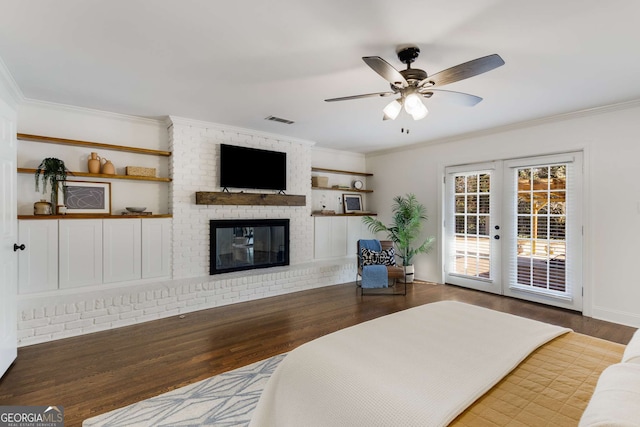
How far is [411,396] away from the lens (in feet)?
3.67

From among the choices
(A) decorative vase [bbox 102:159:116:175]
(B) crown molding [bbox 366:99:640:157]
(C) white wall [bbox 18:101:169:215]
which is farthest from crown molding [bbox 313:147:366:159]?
(A) decorative vase [bbox 102:159:116:175]

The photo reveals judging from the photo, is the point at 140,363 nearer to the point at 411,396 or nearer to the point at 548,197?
the point at 411,396

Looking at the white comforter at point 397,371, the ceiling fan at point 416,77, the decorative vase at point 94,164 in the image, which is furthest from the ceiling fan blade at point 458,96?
the decorative vase at point 94,164

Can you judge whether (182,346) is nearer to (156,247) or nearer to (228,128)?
(156,247)

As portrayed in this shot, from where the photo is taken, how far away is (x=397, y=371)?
1.29 meters

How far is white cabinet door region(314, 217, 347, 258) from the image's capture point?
556cm

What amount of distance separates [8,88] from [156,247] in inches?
81.1

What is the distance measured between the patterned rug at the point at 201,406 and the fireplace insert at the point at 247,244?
2.26 metres

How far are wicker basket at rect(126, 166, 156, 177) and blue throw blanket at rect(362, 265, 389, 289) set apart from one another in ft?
10.5

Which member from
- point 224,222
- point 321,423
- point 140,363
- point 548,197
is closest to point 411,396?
point 321,423

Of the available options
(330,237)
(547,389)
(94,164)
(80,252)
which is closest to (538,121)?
(330,237)

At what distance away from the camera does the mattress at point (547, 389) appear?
1.04m

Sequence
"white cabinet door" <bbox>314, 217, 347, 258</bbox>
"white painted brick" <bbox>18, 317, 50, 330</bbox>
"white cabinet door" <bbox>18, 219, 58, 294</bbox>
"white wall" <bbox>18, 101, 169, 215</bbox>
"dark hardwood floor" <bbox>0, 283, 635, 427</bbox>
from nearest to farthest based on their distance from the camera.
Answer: "dark hardwood floor" <bbox>0, 283, 635, 427</bbox> → "white painted brick" <bbox>18, 317, 50, 330</bbox> → "white cabinet door" <bbox>18, 219, 58, 294</bbox> → "white wall" <bbox>18, 101, 169, 215</bbox> → "white cabinet door" <bbox>314, 217, 347, 258</bbox>

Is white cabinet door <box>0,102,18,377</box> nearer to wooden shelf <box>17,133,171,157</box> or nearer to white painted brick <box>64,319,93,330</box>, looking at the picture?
white painted brick <box>64,319,93,330</box>
